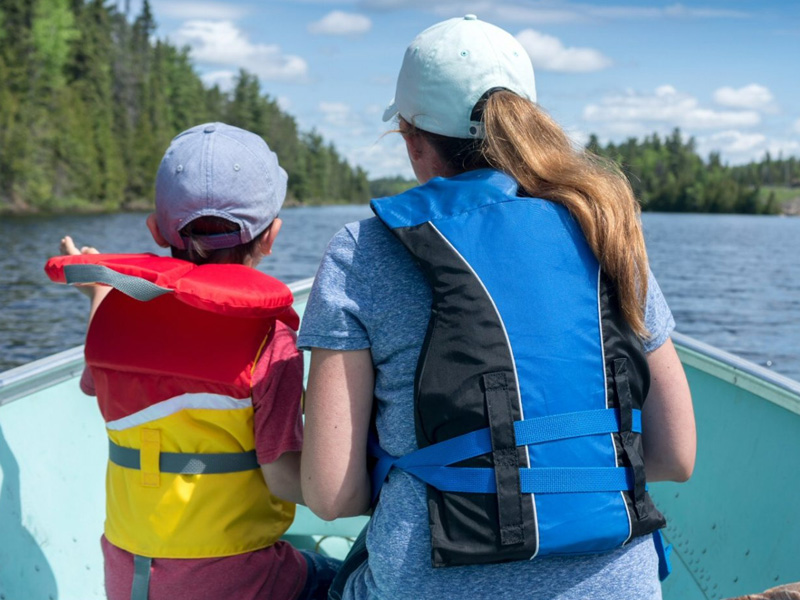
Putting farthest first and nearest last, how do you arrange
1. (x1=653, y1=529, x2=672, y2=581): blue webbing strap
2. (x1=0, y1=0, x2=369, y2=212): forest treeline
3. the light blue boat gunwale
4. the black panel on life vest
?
(x1=0, y1=0, x2=369, y2=212): forest treeline < the light blue boat gunwale < (x1=653, y1=529, x2=672, y2=581): blue webbing strap < the black panel on life vest

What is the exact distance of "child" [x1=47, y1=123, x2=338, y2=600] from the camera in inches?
57.7

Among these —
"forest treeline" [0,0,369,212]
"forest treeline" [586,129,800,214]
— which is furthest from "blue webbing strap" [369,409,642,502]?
"forest treeline" [586,129,800,214]

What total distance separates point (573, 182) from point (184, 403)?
2.45 feet

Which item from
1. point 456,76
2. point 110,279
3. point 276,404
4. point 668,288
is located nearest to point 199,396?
point 276,404

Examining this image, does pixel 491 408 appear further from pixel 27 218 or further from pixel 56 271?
pixel 27 218

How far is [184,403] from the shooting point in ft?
4.83

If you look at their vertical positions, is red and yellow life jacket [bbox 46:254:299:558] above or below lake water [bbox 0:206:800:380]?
above

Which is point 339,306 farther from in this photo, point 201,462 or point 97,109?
point 97,109

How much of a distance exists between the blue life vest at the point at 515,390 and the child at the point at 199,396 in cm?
35

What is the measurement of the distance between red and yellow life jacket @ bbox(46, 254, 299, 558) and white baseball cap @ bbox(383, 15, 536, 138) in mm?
406

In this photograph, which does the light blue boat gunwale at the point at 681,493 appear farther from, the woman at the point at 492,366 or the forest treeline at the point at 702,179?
the forest treeline at the point at 702,179

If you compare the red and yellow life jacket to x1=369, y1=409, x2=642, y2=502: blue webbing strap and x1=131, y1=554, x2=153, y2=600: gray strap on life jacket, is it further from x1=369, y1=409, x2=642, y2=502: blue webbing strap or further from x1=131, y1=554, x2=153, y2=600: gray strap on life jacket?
x1=369, y1=409, x2=642, y2=502: blue webbing strap

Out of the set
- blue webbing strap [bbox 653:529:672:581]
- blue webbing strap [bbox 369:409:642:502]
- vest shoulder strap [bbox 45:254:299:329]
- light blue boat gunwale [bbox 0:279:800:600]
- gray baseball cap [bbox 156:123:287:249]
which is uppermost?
gray baseball cap [bbox 156:123:287:249]

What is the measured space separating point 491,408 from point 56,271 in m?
0.82
